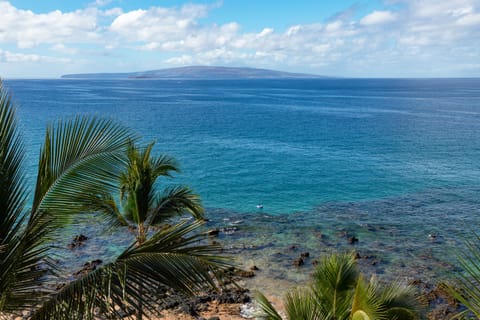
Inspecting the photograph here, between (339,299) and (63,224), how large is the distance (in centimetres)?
542

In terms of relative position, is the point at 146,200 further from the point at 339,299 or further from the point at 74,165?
the point at 74,165

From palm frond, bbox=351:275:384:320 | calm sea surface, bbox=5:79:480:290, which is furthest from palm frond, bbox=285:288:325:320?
calm sea surface, bbox=5:79:480:290

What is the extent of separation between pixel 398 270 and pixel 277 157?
30956 millimetres

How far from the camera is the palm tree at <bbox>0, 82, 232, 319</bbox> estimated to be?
4.40m

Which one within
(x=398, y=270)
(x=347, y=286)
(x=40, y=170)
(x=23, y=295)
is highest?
(x=40, y=170)

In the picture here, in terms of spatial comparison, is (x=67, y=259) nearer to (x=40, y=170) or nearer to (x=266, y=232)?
(x=266, y=232)

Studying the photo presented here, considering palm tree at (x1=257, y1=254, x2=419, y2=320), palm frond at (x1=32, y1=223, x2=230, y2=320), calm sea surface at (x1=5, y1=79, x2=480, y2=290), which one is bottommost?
calm sea surface at (x1=5, y1=79, x2=480, y2=290)

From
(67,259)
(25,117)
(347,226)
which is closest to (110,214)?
(67,259)

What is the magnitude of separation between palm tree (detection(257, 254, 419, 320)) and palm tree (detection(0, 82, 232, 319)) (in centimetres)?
294

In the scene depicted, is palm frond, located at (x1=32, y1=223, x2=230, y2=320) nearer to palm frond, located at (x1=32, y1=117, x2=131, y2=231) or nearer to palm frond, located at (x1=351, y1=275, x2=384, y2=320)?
palm frond, located at (x1=32, y1=117, x2=131, y2=231)

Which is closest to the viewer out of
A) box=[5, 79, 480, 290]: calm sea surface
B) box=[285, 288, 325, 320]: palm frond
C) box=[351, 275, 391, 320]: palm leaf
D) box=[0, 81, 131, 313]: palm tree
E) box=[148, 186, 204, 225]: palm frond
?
box=[0, 81, 131, 313]: palm tree

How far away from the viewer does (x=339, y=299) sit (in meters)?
8.05

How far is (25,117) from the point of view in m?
73.8

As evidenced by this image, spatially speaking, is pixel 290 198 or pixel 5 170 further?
pixel 290 198
